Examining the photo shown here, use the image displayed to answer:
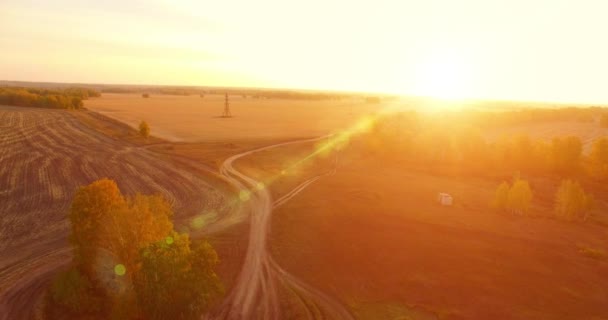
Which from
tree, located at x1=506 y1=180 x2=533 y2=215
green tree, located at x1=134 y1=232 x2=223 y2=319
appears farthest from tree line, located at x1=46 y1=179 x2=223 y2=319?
tree, located at x1=506 y1=180 x2=533 y2=215

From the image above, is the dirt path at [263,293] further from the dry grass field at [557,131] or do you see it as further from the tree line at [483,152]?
the dry grass field at [557,131]

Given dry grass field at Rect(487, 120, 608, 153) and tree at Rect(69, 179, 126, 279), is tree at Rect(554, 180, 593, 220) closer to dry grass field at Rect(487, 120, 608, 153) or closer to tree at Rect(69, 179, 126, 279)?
tree at Rect(69, 179, 126, 279)

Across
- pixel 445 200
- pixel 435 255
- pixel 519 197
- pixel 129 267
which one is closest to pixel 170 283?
pixel 129 267

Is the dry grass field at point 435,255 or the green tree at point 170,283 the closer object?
the green tree at point 170,283

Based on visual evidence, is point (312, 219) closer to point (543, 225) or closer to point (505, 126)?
point (543, 225)

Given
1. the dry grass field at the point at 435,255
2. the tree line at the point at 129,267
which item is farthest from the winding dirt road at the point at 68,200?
the tree line at the point at 129,267
